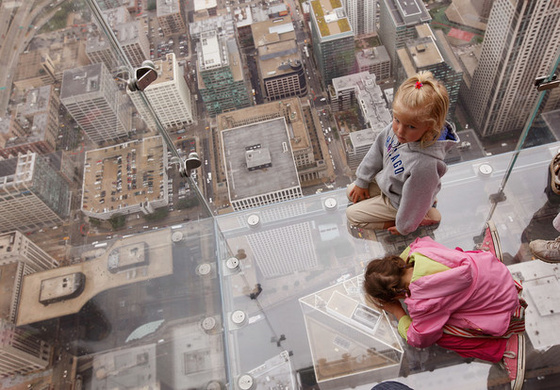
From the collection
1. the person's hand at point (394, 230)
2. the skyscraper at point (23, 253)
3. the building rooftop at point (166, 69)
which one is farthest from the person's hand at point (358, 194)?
the building rooftop at point (166, 69)

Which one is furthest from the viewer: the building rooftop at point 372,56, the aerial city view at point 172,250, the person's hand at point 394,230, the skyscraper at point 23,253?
the building rooftop at point 372,56

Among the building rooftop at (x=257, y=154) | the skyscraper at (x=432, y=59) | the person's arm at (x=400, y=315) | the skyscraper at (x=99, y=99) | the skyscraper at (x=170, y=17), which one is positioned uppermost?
the skyscraper at (x=170, y=17)

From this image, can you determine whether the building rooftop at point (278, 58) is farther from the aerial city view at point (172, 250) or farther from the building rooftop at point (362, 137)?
the aerial city view at point (172, 250)

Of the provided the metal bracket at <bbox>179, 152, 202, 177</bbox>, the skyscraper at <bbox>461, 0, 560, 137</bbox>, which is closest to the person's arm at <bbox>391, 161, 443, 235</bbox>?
the metal bracket at <bbox>179, 152, 202, 177</bbox>

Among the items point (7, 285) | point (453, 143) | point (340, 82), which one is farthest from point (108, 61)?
point (340, 82)

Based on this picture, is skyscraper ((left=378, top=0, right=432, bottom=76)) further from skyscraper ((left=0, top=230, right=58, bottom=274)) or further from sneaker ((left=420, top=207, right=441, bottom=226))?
skyscraper ((left=0, top=230, right=58, bottom=274))

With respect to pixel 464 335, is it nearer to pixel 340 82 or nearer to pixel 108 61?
pixel 108 61

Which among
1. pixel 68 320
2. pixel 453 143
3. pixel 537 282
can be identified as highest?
pixel 453 143
